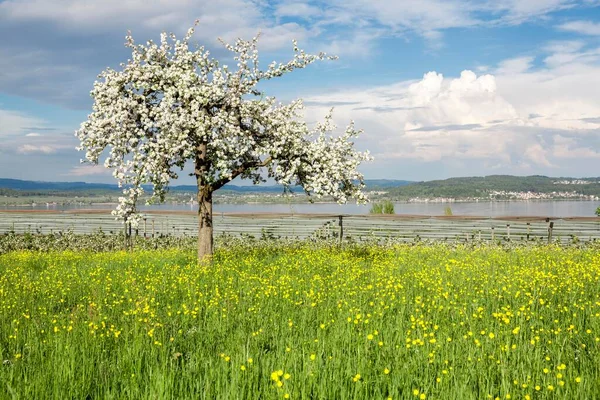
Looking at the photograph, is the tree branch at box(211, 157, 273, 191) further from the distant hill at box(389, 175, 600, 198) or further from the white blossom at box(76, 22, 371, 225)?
the distant hill at box(389, 175, 600, 198)

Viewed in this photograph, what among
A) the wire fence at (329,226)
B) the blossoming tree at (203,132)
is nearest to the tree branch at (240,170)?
the blossoming tree at (203,132)

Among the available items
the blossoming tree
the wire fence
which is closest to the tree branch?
the blossoming tree

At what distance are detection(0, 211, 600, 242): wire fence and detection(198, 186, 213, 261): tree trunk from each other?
9.10 meters

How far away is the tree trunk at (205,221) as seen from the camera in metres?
18.4

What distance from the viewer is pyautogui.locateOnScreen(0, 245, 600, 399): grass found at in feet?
20.4

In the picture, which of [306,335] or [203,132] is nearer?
[306,335]

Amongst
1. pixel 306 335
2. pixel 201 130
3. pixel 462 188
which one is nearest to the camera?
pixel 306 335

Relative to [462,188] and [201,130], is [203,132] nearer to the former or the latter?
[201,130]

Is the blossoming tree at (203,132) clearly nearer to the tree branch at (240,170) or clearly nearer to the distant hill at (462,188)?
the tree branch at (240,170)

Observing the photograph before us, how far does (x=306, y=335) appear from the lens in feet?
28.0

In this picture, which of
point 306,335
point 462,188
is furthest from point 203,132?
point 462,188

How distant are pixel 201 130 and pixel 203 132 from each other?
95 millimetres

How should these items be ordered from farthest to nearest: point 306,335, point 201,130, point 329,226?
point 329,226 → point 201,130 → point 306,335

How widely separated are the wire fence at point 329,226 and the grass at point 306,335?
12462 mm
